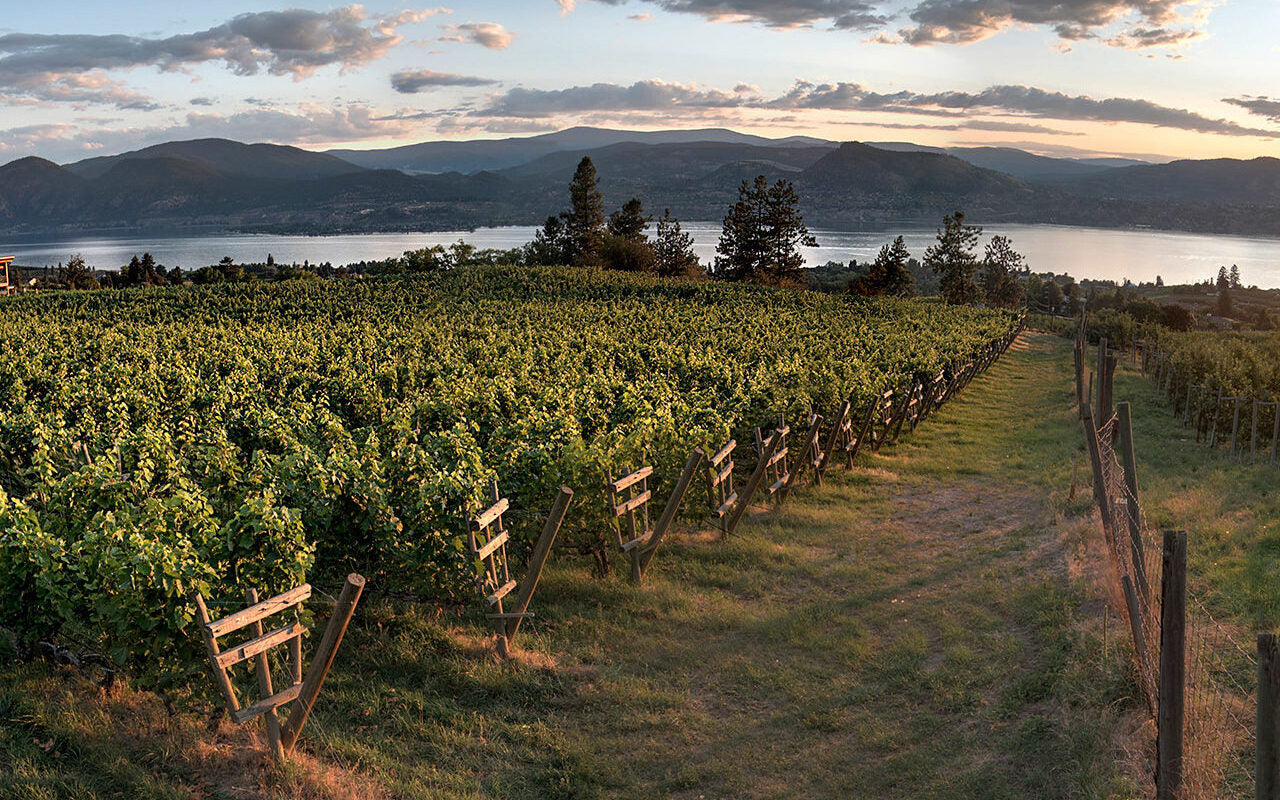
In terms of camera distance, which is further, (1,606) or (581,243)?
(581,243)

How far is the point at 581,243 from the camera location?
100 m

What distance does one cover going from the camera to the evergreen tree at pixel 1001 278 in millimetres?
113250

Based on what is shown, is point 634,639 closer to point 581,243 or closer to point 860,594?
point 860,594

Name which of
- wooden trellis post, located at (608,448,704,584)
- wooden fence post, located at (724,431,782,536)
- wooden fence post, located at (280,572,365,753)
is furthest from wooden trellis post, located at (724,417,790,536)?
wooden fence post, located at (280,572,365,753)

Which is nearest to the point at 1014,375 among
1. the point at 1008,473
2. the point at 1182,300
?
the point at 1008,473

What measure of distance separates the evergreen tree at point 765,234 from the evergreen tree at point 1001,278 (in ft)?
103

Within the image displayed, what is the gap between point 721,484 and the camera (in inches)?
503

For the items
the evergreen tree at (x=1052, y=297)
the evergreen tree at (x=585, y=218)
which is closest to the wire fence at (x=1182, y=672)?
the evergreen tree at (x=585, y=218)

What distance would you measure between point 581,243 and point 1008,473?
85518mm

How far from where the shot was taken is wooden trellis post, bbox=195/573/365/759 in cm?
580

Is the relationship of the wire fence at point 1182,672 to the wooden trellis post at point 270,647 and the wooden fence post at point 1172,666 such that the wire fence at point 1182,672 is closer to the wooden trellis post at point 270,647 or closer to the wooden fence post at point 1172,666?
the wooden fence post at point 1172,666

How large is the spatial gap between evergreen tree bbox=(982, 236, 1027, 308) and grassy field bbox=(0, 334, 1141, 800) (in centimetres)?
10939

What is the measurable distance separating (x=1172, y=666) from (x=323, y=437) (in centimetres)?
1080

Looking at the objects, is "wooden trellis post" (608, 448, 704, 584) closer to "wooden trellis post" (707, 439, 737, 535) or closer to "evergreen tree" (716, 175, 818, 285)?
"wooden trellis post" (707, 439, 737, 535)
